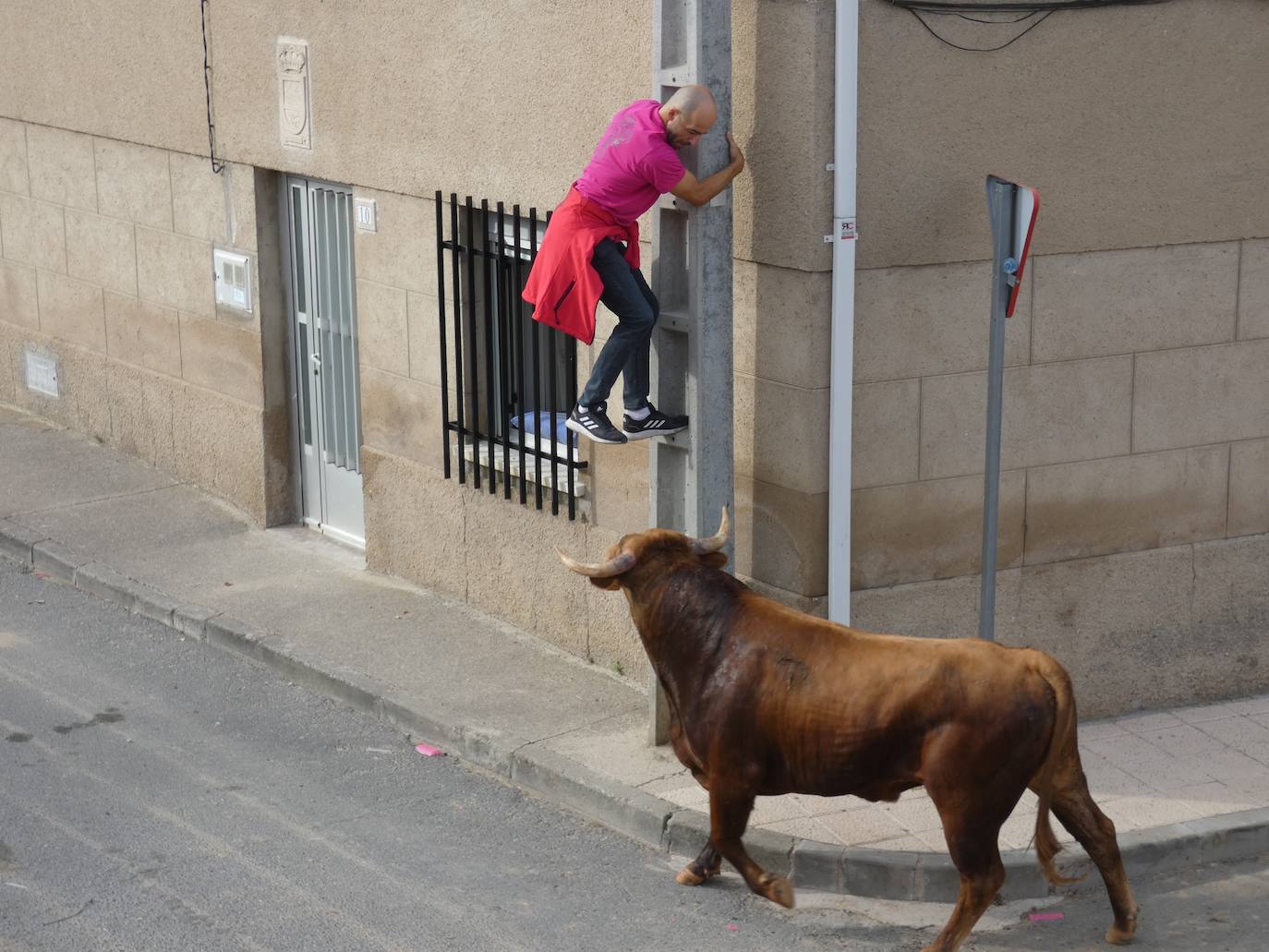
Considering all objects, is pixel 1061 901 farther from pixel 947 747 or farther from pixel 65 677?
pixel 65 677

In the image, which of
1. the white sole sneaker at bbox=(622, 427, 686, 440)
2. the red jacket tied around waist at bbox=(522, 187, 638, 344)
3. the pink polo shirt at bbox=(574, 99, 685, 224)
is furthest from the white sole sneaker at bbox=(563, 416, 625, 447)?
the pink polo shirt at bbox=(574, 99, 685, 224)

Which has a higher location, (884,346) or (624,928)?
(884,346)

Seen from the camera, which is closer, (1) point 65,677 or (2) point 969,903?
(2) point 969,903

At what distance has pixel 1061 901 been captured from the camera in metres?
7.21

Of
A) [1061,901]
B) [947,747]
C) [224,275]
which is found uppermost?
[224,275]

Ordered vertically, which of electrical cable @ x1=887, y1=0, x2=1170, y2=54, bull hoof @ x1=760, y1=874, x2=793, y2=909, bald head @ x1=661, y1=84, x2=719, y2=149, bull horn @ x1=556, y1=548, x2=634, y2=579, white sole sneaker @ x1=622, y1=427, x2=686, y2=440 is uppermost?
electrical cable @ x1=887, y1=0, x2=1170, y2=54

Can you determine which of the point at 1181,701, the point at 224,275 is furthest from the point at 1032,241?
the point at 224,275

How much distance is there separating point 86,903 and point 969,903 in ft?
10.8

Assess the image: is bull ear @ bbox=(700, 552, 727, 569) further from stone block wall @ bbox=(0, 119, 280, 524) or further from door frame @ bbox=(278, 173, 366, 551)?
stone block wall @ bbox=(0, 119, 280, 524)

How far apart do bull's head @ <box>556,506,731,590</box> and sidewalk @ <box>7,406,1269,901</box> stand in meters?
1.28

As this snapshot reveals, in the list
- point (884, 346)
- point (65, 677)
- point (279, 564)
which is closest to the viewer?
point (884, 346)

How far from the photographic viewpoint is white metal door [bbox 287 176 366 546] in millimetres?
11266

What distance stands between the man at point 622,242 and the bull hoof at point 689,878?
1894mm

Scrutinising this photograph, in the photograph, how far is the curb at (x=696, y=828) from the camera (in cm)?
722
